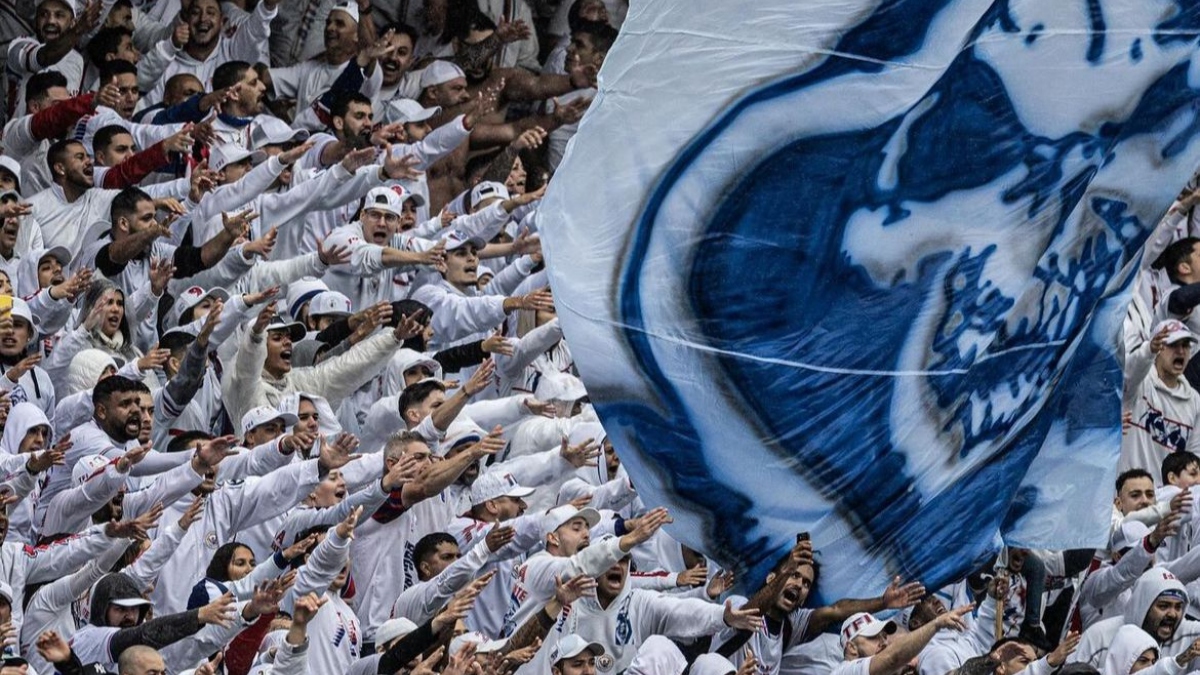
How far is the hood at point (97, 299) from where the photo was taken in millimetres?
15320

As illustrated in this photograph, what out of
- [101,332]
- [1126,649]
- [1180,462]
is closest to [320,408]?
[101,332]

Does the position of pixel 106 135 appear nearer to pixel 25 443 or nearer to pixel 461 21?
pixel 25 443

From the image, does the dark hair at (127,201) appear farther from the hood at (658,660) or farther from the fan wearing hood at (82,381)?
the hood at (658,660)

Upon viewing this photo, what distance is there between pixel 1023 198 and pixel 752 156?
0.90 meters

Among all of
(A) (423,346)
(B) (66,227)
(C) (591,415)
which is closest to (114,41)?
(B) (66,227)

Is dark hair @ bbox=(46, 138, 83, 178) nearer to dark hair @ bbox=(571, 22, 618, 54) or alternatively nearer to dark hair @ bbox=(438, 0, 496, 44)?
dark hair @ bbox=(438, 0, 496, 44)

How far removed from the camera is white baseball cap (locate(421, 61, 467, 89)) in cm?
2000

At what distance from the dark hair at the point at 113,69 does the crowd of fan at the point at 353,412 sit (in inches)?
2.0

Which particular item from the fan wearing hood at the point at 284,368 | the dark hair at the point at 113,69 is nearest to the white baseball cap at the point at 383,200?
the fan wearing hood at the point at 284,368

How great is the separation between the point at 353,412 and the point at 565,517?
2.66 metres

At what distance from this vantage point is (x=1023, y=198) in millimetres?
9359

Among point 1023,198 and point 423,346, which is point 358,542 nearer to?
point 423,346

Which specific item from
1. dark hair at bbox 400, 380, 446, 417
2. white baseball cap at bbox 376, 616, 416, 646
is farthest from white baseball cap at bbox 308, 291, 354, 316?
white baseball cap at bbox 376, 616, 416, 646

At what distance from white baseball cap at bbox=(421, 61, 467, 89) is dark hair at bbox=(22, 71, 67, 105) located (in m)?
3.06
